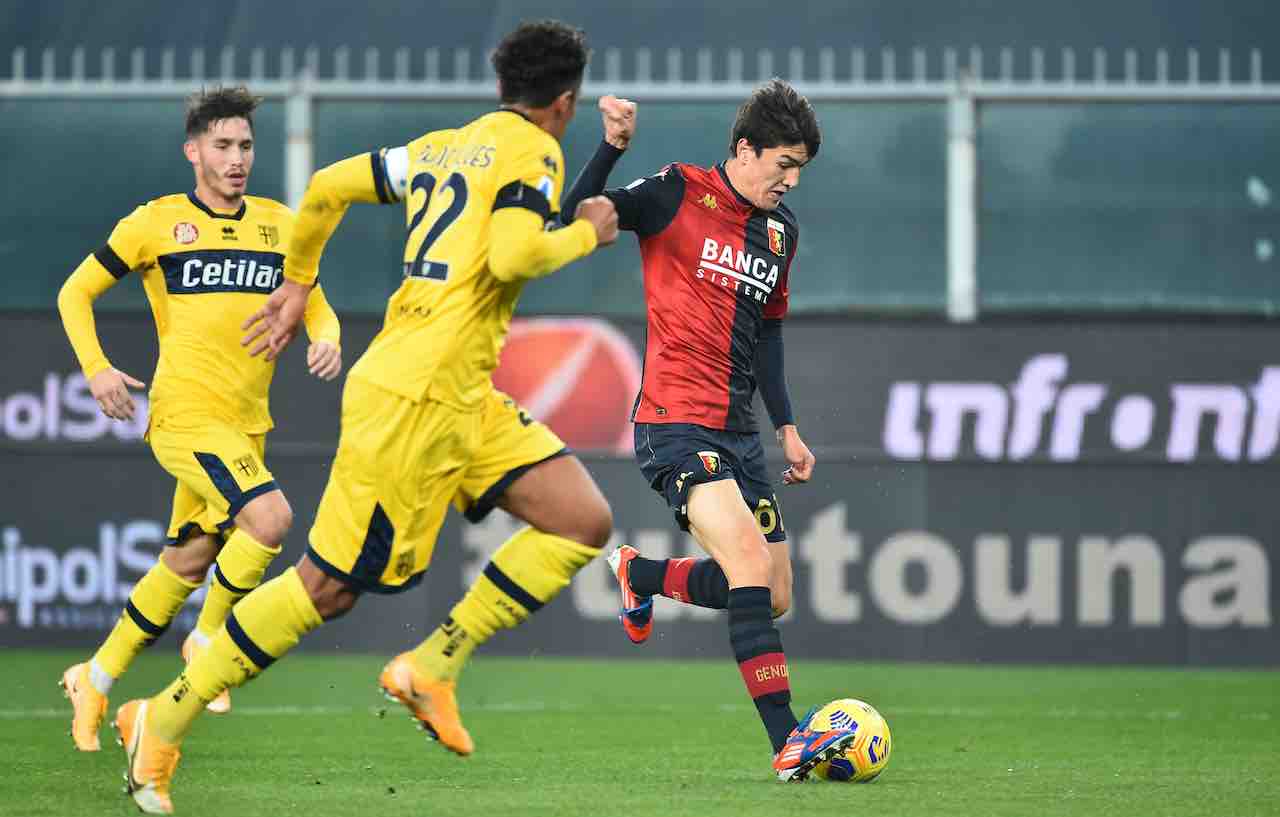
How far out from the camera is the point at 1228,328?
38.6 feet

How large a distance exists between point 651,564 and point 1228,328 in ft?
16.9

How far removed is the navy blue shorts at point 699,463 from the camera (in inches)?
275

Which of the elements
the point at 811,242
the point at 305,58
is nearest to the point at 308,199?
the point at 811,242

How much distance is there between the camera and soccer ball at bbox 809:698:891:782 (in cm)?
654

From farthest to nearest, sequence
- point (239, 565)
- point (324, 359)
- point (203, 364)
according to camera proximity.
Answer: point (203, 364) < point (239, 565) < point (324, 359)

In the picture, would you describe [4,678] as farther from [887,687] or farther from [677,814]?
[677,814]

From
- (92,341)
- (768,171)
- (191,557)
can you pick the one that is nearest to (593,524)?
(768,171)

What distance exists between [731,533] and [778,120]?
4.44 feet

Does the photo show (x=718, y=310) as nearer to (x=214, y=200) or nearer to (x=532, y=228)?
(x=532, y=228)

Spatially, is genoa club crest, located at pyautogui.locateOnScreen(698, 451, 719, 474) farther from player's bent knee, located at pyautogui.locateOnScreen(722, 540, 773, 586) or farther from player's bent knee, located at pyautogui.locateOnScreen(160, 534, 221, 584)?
player's bent knee, located at pyautogui.locateOnScreen(160, 534, 221, 584)

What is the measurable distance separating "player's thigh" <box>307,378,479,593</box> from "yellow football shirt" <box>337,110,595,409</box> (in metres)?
0.06

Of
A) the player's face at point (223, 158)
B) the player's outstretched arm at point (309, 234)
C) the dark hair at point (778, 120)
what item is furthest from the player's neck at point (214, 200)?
the dark hair at point (778, 120)

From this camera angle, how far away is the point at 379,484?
5828 millimetres

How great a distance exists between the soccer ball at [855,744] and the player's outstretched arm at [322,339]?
177 cm
